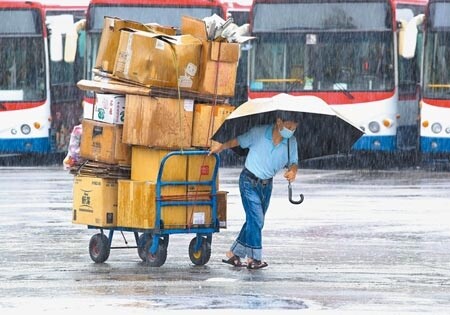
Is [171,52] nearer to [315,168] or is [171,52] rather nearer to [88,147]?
[88,147]

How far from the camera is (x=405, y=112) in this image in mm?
30688

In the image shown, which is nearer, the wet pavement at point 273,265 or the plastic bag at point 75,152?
the wet pavement at point 273,265

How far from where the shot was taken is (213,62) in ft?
46.8

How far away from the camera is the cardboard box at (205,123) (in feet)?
46.5

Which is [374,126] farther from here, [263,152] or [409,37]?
[263,152]

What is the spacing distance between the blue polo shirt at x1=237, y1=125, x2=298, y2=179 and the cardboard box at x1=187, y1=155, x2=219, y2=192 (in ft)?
1.08

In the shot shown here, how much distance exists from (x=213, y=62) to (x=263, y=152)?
0.97 m

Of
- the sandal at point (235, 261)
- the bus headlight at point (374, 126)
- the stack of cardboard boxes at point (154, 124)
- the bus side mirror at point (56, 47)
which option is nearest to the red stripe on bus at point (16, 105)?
the bus side mirror at point (56, 47)

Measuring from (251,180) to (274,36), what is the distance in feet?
52.1

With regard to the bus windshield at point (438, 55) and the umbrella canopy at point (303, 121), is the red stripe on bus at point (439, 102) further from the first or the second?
the umbrella canopy at point (303, 121)

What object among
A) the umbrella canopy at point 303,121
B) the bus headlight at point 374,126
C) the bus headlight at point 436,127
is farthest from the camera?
the bus headlight at point 374,126

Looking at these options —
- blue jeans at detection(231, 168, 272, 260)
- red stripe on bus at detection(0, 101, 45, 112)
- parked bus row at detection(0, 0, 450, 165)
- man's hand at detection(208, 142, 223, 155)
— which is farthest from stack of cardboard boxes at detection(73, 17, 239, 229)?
red stripe on bus at detection(0, 101, 45, 112)

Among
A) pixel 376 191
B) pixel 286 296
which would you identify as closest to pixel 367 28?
pixel 376 191

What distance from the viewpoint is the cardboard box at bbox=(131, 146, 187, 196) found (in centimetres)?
1395
